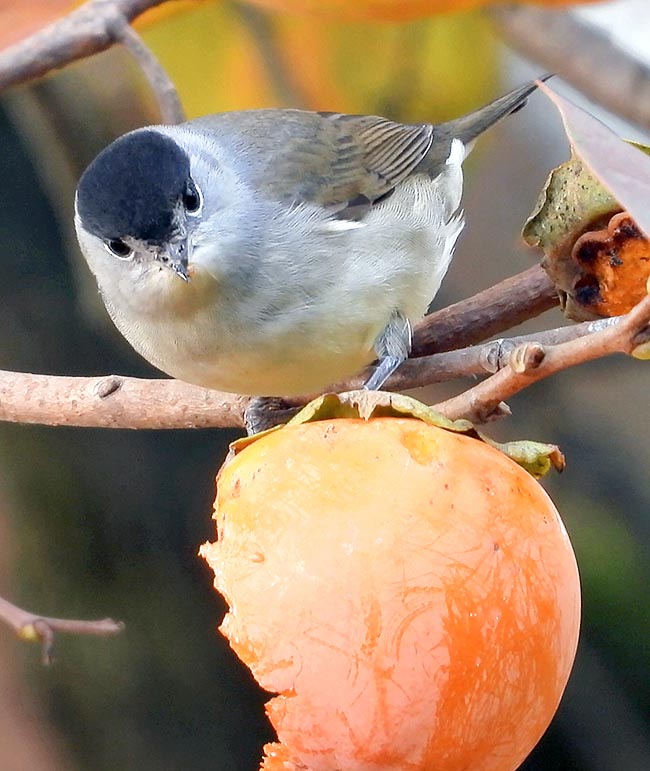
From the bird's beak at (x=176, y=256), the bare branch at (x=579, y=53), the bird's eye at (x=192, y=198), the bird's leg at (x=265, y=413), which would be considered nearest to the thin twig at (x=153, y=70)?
the bird's eye at (x=192, y=198)

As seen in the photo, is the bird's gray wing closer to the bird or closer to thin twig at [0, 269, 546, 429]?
the bird

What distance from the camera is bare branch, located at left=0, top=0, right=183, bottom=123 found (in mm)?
1809

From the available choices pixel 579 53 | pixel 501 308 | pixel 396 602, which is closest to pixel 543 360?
pixel 396 602

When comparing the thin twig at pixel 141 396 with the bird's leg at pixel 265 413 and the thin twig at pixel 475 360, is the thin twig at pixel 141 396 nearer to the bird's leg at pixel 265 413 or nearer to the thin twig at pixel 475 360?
the bird's leg at pixel 265 413

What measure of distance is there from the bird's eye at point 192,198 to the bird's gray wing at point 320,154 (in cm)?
26

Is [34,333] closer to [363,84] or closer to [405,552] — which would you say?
[363,84]

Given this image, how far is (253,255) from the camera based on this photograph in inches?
66.3

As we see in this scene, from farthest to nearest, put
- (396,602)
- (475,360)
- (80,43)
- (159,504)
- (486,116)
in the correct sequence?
1. (159,504)
2. (486,116)
3. (80,43)
4. (475,360)
5. (396,602)

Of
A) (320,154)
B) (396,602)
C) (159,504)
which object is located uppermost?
(396,602)

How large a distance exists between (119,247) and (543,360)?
83cm

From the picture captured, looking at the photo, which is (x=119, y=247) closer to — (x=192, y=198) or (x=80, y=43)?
(x=192, y=198)

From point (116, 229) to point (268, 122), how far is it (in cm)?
61

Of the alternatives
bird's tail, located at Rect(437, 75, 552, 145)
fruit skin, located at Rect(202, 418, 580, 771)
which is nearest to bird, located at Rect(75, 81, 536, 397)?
bird's tail, located at Rect(437, 75, 552, 145)

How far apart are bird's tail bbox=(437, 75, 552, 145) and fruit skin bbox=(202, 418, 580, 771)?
161 centimetres
